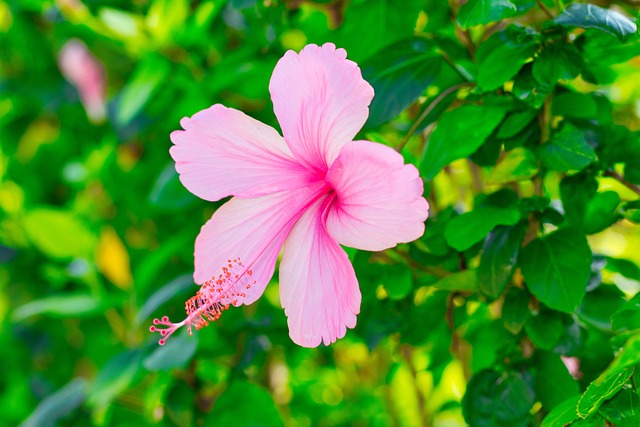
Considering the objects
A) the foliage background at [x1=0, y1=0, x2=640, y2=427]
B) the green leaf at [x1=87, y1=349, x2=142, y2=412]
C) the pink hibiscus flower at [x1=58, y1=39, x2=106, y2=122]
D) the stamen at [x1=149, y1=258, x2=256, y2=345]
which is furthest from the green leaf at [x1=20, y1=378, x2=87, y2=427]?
the pink hibiscus flower at [x1=58, y1=39, x2=106, y2=122]

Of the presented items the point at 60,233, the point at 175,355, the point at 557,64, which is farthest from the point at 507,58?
the point at 60,233

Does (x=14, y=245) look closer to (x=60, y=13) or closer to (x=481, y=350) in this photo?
(x=60, y=13)

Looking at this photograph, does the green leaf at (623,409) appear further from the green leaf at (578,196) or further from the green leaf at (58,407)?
the green leaf at (58,407)

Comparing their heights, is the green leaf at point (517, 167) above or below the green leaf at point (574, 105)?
below

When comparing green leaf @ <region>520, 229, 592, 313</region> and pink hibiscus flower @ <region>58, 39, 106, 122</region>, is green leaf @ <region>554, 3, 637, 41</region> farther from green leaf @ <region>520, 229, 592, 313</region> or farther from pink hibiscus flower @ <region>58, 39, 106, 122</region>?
pink hibiscus flower @ <region>58, 39, 106, 122</region>

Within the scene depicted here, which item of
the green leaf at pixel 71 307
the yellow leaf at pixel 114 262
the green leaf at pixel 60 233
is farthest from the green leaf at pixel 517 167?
the yellow leaf at pixel 114 262

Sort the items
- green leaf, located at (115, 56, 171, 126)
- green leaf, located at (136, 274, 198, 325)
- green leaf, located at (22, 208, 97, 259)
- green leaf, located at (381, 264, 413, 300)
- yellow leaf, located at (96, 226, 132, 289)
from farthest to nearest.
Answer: yellow leaf, located at (96, 226, 132, 289) → green leaf, located at (22, 208, 97, 259) → green leaf, located at (115, 56, 171, 126) → green leaf, located at (136, 274, 198, 325) → green leaf, located at (381, 264, 413, 300)

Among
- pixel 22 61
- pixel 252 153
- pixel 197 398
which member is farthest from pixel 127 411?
pixel 22 61
